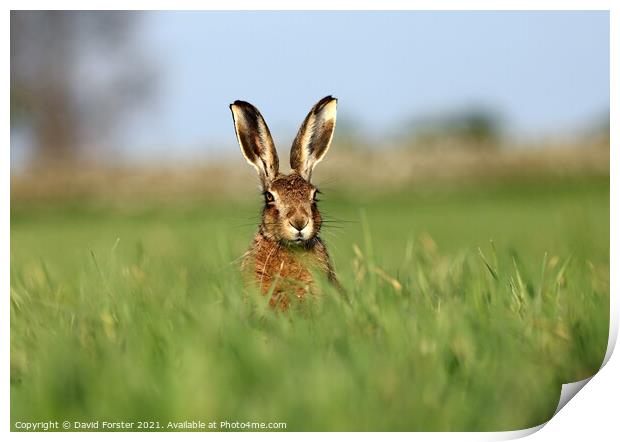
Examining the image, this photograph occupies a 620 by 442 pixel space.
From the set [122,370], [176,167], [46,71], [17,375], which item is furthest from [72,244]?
[122,370]

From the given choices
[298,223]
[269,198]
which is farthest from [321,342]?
[269,198]

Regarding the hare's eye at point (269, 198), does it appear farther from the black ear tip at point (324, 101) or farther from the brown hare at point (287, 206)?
the black ear tip at point (324, 101)

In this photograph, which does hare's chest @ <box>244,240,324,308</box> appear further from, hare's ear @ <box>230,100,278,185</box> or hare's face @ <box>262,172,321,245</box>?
hare's ear @ <box>230,100,278,185</box>

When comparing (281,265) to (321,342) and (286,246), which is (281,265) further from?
(321,342)

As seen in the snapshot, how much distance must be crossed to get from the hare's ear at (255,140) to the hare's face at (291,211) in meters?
0.06

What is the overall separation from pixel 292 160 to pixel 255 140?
0.20m

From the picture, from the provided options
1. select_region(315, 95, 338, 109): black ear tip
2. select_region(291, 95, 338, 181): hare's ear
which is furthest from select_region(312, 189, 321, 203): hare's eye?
select_region(315, 95, 338, 109): black ear tip

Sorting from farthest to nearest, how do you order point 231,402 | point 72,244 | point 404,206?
point 404,206 < point 72,244 < point 231,402

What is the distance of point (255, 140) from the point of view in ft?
10.1

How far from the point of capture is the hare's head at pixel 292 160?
301cm

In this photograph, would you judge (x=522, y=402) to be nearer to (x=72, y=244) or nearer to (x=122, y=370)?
(x=122, y=370)

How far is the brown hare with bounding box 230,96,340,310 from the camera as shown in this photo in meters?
3.01
